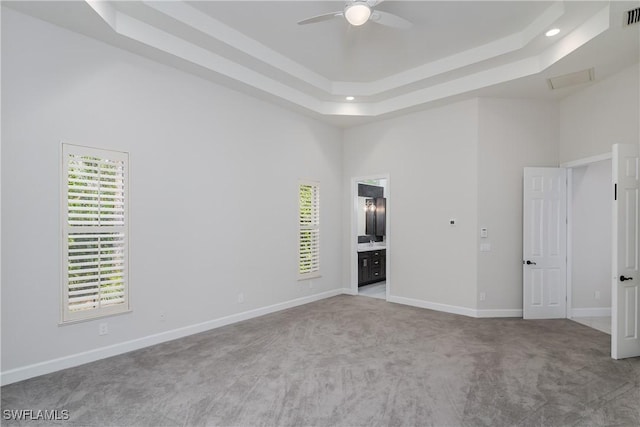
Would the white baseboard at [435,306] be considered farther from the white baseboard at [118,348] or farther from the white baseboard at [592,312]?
the white baseboard at [118,348]

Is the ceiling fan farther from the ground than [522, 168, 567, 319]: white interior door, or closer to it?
farther from the ground

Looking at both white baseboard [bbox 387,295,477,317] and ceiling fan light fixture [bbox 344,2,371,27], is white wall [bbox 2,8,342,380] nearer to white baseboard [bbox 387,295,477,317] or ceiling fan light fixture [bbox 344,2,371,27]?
white baseboard [bbox 387,295,477,317]

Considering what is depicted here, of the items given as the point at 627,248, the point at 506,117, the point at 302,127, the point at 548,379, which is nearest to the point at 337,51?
the point at 302,127

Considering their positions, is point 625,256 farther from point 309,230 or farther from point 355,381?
point 309,230

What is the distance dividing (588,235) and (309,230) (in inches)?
168

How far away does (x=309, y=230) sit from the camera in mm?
6078

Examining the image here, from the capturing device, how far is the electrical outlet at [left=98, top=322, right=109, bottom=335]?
353cm

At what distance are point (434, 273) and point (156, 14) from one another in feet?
16.5

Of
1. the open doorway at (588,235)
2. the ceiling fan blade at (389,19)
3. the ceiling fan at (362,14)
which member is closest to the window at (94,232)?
the ceiling fan at (362,14)

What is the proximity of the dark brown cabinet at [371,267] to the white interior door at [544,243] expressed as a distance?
114 inches

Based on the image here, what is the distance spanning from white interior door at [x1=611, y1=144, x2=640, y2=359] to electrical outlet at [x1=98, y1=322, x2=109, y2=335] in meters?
5.18

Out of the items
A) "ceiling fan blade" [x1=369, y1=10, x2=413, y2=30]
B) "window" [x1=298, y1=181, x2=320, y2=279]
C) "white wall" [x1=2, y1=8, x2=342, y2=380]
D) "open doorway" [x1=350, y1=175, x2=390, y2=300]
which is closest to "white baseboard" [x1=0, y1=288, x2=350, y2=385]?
"white wall" [x1=2, y1=8, x2=342, y2=380]

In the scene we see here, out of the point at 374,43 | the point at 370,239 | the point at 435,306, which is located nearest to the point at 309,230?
the point at 435,306

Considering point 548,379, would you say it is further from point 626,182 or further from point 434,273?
point 434,273
